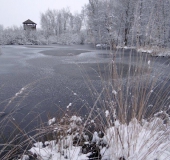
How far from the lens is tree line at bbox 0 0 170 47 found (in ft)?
5.43

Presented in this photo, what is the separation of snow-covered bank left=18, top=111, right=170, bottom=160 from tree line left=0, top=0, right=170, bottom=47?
893 mm

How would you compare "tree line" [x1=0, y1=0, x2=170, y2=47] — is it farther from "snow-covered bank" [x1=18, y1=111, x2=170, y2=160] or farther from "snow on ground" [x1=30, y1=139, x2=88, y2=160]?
"snow on ground" [x1=30, y1=139, x2=88, y2=160]

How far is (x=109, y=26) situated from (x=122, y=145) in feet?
3.59

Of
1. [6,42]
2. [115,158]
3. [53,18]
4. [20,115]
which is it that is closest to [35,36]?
[6,42]

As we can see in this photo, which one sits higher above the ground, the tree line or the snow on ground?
the tree line

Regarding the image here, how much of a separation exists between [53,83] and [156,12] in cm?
375

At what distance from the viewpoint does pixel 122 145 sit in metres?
1.39

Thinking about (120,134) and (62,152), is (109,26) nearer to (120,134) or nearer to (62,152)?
(120,134)

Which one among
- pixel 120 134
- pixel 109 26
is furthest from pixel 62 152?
pixel 109 26

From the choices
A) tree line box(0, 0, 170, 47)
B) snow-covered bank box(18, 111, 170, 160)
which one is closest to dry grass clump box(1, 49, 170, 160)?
snow-covered bank box(18, 111, 170, 160)

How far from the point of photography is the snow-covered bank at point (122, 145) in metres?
1.44

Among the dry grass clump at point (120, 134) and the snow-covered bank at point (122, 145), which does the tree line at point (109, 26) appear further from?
the snow-covered bank at point (122, 145)

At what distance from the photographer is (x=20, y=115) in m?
2.89

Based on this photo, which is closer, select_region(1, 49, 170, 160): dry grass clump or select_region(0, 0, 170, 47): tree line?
select_region(1, 49, 170, 160): dry grass clump
